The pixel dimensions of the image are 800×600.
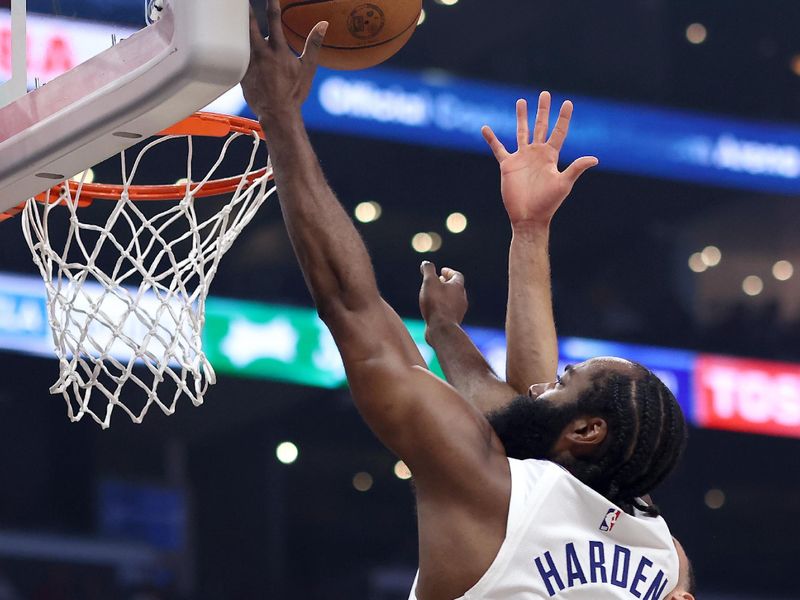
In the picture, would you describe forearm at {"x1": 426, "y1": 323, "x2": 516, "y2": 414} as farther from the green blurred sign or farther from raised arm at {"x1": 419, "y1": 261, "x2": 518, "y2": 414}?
the green blurred sign

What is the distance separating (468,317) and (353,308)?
6.76 meters

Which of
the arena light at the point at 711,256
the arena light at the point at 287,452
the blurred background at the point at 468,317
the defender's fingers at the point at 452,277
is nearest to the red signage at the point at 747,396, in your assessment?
the blurred background at the point at 468,317

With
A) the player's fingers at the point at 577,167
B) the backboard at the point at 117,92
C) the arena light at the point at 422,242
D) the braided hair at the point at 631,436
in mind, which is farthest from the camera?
the arena light at the point at 422,242

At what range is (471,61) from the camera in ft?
29.8

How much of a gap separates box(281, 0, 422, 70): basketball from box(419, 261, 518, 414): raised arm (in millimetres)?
491

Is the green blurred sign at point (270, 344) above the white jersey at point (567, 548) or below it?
below

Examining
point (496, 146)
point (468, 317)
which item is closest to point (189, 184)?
point (496, 146)

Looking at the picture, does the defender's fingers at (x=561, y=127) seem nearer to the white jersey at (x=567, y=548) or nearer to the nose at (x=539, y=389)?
the nose at (x=539, y=389)

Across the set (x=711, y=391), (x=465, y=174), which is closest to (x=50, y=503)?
(x=465, y=174)

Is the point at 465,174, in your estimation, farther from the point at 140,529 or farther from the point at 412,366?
the point at 412,366

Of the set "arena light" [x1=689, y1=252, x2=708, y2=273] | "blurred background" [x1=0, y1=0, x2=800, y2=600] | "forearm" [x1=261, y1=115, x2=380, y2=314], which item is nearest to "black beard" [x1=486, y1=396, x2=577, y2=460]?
"forearm" [x1=261, y1=115, x2=380, y2=314]

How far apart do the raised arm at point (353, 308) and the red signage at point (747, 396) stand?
Result: 23.2 feet

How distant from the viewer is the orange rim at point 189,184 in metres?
2.86

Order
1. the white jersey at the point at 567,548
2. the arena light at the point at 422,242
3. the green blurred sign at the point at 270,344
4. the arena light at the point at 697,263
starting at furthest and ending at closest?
the arena light at the point at 697,263
the arena light at the point at 422,242
the green blurred sign at the point at 270,344
the white jersey at the point at 567,548
